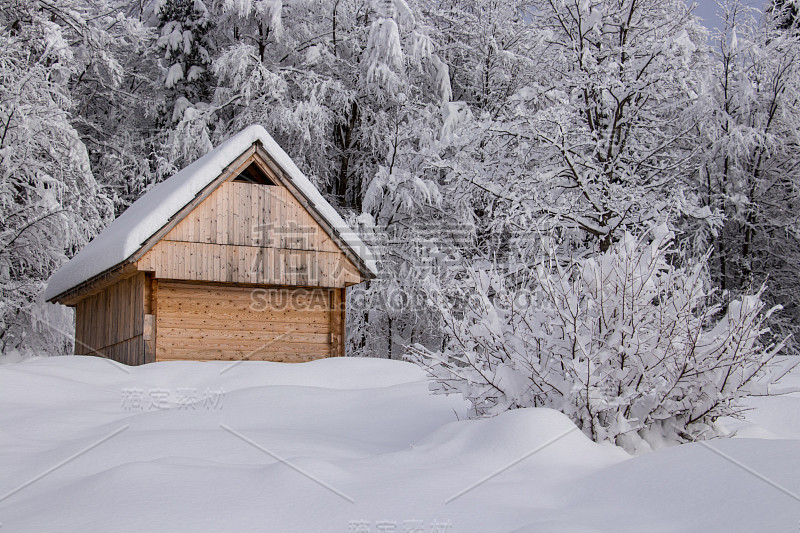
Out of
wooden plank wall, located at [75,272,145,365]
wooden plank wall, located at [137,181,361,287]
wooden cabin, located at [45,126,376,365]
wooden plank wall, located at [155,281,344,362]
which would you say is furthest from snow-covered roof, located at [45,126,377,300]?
wooden plank wall, located at [155,281,344,362]

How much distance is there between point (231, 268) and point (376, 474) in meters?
9.61

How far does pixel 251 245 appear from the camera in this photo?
1394 cm

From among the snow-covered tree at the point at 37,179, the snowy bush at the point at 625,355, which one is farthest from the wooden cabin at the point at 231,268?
the snowy bush at the point at 625,355

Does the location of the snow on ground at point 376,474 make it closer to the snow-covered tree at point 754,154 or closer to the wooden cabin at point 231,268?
the wooden cabin at point 231,268

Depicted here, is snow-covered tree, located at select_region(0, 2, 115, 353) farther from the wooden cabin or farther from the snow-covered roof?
the wooden cabin

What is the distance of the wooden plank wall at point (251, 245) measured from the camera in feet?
43.3

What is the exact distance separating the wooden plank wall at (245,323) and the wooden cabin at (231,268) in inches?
0.8

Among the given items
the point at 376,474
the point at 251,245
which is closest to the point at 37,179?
the point at 251,245

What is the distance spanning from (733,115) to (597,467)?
16841mm

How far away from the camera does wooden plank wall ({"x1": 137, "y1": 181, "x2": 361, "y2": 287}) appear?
13.2 m

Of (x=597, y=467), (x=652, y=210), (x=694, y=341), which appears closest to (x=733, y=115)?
(x=652, y=210)

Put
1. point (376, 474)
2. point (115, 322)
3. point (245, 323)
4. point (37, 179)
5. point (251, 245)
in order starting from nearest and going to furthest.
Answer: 1. point (376, 474)
2. point (251, 245)
3. point (245, 323)
4. point (115, 322)
5. point (37, 179)

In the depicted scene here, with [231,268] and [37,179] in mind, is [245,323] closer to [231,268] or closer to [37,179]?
[231,268]

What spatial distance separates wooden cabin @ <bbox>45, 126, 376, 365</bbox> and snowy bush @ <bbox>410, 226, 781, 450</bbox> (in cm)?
811
